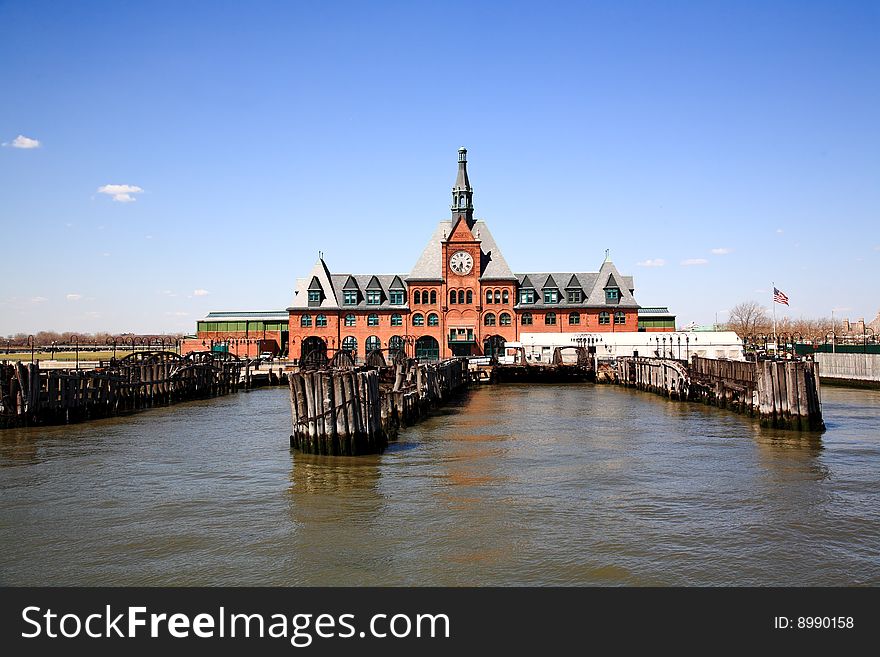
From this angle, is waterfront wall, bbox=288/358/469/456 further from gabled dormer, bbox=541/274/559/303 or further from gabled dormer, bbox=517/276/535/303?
gabled dormer, bbox=541/274/559/303

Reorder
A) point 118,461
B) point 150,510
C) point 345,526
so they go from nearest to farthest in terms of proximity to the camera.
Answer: point 345,526
point 150,510
point 118,461

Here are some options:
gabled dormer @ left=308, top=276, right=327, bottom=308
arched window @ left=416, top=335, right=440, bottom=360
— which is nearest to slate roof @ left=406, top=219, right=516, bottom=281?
arched window @ left=416, top=335, right=440, bottom=360

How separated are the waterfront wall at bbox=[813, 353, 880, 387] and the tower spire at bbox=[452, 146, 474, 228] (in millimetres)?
43613

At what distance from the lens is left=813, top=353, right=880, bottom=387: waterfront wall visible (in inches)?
2328

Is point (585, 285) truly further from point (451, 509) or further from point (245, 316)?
point (451, 509)

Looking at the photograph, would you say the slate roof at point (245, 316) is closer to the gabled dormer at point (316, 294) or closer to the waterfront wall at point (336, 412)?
the gabled dormer at point (316, 294)

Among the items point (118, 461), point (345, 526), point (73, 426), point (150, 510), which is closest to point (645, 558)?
point (345, 526)

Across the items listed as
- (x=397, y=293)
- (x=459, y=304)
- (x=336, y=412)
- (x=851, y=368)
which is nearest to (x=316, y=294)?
(x=397, y=293)

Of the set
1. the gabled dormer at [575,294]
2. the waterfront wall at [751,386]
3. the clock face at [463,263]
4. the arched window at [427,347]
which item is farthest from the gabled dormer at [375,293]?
the waterfront wall at [751,386]

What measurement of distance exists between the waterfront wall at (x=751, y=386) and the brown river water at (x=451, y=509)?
136cm

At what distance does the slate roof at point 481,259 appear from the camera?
308ft
